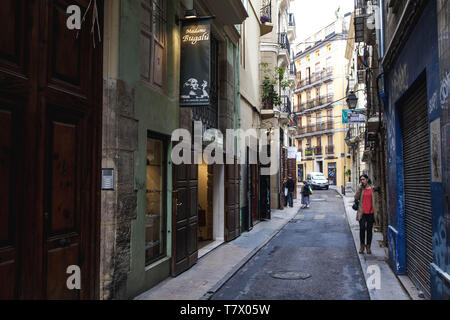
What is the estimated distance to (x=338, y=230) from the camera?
15.1 metres

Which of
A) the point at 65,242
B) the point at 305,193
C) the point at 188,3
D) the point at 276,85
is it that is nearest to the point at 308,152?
the point at 305,193

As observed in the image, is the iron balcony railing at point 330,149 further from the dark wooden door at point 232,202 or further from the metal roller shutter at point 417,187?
the metal roller shutter at point 417,187

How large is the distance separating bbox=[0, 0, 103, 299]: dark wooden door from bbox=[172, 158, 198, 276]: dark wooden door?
100 inches

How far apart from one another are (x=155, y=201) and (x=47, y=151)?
320 cm

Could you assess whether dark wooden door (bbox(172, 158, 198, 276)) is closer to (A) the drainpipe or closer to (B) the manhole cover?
(B) the manhole cover

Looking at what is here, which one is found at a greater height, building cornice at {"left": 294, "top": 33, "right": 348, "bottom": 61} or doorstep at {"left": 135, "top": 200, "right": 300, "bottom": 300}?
building cornice at {"left": 294, "top": 33, "right": 348, "bottom": 61}

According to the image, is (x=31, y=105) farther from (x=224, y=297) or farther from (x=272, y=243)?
(x=272, y=243)

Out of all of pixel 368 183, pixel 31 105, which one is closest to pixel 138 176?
pixel 31 105

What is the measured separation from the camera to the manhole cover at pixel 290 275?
808cm

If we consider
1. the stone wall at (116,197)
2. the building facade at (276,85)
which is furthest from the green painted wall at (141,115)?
the building facade at (276,85)

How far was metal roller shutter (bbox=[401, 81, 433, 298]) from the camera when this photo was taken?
640 centimetres

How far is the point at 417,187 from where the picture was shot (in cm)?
713

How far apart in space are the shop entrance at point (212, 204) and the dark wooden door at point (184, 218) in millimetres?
2930

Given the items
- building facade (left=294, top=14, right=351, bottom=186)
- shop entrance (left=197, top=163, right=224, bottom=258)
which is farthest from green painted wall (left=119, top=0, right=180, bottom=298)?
building facade (left=294, top=14, right=351, bottom=186)
